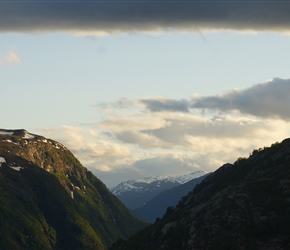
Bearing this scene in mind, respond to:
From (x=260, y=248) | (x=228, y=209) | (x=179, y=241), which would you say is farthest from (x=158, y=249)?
(x=260, y=248)

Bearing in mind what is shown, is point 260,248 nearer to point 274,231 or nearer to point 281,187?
point 274,231

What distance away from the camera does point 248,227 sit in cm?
18212

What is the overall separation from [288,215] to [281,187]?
54.7 ft

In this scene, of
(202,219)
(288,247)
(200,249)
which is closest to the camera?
(288,247)

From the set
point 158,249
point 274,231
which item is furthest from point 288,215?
point 158,249

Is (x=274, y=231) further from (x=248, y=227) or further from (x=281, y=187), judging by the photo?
(x=281, y=187)

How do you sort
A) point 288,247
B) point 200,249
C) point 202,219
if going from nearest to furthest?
1. point 288,247
2. point 200,249
3. point 202,219

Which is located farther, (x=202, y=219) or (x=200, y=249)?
(x=202, y=219)

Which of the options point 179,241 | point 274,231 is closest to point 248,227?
point 274,231

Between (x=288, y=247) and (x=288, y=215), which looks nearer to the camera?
(x=288, y=247)

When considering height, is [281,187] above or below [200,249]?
above

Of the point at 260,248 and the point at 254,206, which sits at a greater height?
the point at 254,206

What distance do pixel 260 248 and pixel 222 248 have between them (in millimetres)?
9796

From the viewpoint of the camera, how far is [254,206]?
626ft
